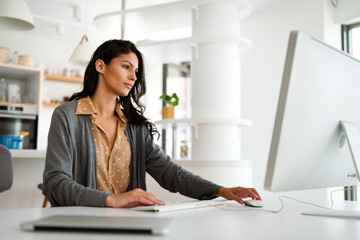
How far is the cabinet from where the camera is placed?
611cm

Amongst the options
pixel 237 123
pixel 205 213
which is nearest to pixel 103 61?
pixel 205 213

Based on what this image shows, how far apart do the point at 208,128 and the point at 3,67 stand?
136 inches

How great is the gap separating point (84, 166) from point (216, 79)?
2.02 meters

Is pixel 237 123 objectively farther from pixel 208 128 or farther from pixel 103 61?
pixel 103 61

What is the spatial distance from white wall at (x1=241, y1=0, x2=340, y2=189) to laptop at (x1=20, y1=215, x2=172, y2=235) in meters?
3.94

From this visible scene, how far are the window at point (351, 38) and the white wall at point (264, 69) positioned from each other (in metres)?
0.12

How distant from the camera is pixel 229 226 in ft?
2.58

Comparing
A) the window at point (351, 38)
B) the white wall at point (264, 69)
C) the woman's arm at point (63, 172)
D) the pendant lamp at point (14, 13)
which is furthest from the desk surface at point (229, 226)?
the window at point (351, 38)

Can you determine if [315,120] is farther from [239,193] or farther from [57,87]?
[57,87]

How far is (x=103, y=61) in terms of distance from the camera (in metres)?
1.74

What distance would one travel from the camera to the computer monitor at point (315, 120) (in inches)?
32.8

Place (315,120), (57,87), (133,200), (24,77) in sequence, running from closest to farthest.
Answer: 1. (315,120)
2. (133,200)
3. (24,77)
4. (57,87)

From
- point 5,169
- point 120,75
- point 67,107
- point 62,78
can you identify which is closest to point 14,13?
point 5,169

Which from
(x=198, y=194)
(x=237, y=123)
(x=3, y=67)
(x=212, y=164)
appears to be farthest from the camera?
(x=3, y=67)
